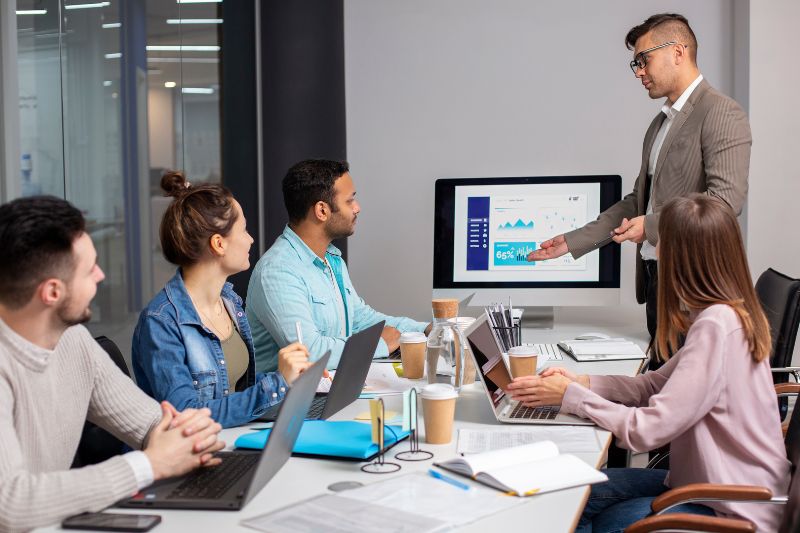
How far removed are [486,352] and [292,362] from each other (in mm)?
477

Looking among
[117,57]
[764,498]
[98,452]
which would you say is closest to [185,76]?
[117,57]

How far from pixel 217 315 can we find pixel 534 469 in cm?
110

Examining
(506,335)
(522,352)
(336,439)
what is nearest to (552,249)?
(506,335)

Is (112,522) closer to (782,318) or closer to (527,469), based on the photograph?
(527,469)

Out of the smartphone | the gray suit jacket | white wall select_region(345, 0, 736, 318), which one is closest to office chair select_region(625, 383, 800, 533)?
the smartphone

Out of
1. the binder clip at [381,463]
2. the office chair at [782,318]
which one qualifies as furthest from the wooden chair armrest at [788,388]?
the binder clip at [381,463]

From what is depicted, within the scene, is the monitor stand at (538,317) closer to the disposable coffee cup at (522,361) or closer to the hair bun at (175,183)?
the disposable coffee cup at (522,361)

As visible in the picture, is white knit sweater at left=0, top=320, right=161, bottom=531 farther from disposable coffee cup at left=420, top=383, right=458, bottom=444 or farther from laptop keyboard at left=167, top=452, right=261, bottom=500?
disposable coffee cup at left=420, top=383, right=458, bottom=444

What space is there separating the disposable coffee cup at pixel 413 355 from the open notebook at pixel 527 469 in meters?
0.85

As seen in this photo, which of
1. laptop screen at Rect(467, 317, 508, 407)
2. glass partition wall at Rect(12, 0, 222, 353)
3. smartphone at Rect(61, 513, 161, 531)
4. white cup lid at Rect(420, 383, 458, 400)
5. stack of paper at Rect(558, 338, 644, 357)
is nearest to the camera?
smartphone at Rect(61, 513, 161, 531)

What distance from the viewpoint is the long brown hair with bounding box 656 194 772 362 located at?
A: 1979 mm

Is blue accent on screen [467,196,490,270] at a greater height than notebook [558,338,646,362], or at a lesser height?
greater

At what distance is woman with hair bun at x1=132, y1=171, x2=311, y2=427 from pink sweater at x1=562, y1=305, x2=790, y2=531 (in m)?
0.85

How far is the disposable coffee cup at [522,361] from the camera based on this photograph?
2389 millimetres
